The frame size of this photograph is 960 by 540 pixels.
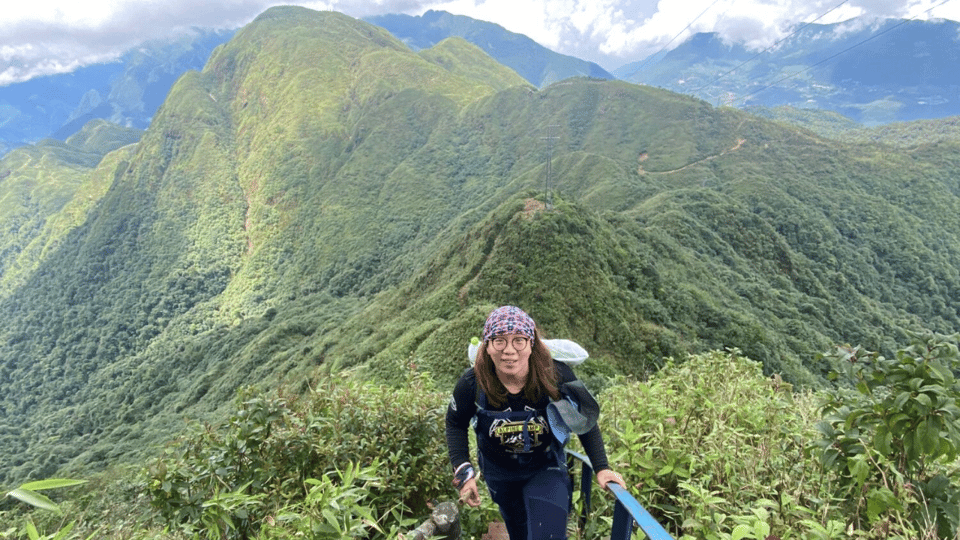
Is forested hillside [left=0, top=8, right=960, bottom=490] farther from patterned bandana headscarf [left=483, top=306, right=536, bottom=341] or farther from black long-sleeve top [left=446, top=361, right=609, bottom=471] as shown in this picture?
patterned bandana headscarf [left=483, top=306, right=536, bottom=341]

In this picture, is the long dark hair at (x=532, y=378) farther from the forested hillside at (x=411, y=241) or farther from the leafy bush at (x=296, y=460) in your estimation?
the forested hillside at (x=411, y=241)

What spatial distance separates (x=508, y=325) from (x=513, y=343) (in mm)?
133

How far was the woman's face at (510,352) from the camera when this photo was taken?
11.1 ft

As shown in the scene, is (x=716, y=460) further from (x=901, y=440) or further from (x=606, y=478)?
(x=606, y=478)

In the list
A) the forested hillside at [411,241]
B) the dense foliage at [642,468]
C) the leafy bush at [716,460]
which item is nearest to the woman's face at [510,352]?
the dense foliage at [642,468]

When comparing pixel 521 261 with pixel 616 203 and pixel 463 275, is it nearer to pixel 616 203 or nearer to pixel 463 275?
pixel 463 275

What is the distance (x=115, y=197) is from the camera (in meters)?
140

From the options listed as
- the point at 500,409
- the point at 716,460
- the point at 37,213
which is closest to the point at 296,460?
the point at 500,409

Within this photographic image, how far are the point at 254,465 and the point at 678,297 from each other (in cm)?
3243

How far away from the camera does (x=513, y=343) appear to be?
11.2 feet

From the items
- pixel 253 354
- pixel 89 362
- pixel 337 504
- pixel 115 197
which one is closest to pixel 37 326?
pixel 89 362

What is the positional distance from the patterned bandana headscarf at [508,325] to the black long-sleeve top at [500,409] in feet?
1.16

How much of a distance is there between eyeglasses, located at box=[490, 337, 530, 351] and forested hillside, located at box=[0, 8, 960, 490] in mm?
2772

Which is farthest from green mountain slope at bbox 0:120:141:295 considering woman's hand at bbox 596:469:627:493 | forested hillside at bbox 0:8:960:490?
woman's hand at bbox 596:469:627:493
